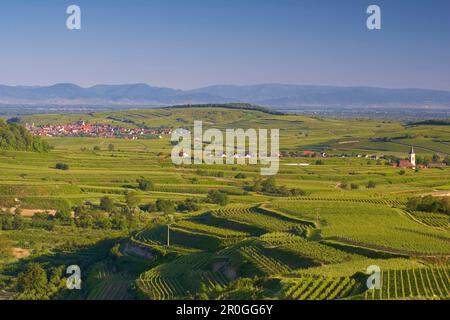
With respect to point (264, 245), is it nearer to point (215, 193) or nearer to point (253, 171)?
point (215, 193)

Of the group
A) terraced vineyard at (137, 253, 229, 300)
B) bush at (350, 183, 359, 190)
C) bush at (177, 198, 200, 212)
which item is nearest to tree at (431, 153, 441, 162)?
bush at (350, 183, 359, 190)

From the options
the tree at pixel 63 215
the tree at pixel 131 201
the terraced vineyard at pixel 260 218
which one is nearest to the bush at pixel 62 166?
the tree at pixel 131 201

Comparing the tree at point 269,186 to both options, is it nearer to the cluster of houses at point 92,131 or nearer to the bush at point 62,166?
the bush at point 62,166

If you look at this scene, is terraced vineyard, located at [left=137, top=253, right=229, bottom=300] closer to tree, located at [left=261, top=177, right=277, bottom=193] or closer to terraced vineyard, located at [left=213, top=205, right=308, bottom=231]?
terraced vineyard, located at [left=213, top=205, right=308, bottom=231]

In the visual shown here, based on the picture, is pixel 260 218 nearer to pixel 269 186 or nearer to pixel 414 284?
pixel 414 284

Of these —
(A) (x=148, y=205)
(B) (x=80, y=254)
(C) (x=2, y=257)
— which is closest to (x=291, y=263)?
(B) (x=80, y=254)
